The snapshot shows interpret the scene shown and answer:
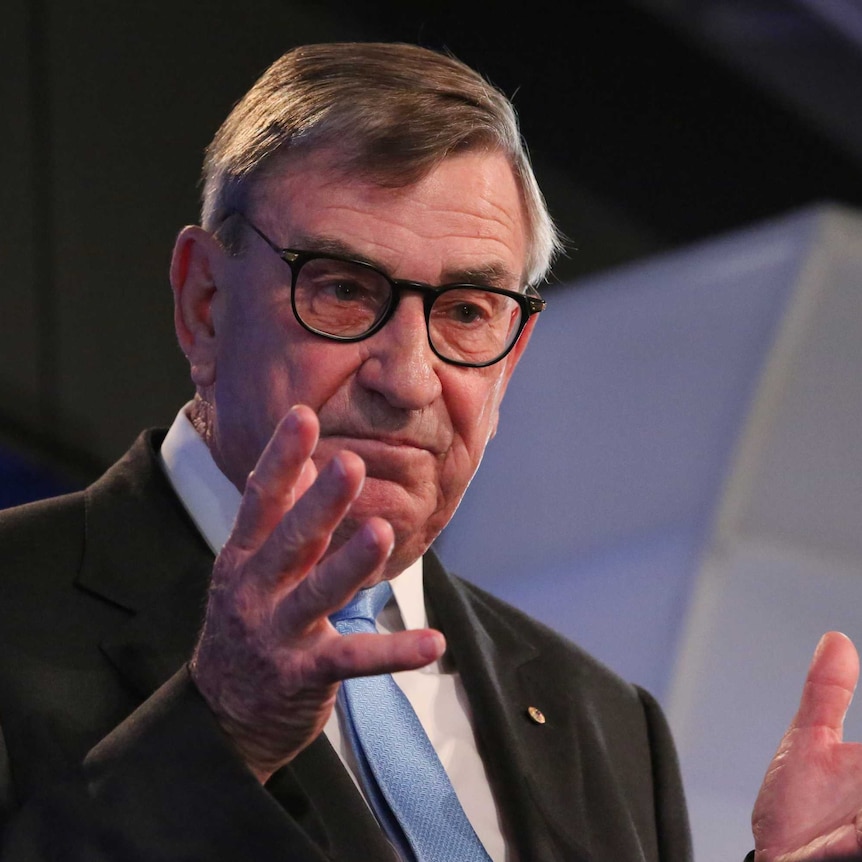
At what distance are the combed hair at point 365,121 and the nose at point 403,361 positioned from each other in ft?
0.51

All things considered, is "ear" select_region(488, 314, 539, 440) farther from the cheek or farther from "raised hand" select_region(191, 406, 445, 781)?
"raised hand" select_region(191, 406, 445, 781)

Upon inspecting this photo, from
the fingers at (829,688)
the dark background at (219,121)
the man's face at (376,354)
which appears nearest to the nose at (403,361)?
the man's face at (376,354)

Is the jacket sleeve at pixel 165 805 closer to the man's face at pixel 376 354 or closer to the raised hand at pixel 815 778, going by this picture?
the man's face at pixel 376 354

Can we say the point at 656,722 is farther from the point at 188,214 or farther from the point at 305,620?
the point at 188,214

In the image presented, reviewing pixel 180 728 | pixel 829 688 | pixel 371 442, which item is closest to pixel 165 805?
pixel 180 728

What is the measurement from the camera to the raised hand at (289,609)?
1.10 meters

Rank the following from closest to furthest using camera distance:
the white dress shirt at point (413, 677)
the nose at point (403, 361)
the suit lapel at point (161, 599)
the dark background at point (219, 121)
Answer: the suit lapel at point (161, 599) < the nose at point (403, 361) < the white dress shirt at point (413, 677) < the dark background at point (219, 121)

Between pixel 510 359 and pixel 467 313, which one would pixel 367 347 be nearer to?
pixel 467 313

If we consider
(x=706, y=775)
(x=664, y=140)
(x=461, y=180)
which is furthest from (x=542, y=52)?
(x=461, y=180)

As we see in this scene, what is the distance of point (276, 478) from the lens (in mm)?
1148

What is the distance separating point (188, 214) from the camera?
3090mm

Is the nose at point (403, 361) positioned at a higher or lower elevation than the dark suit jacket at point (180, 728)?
higher

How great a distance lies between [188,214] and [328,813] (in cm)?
193

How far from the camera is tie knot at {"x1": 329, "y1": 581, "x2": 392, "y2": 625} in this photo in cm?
161
